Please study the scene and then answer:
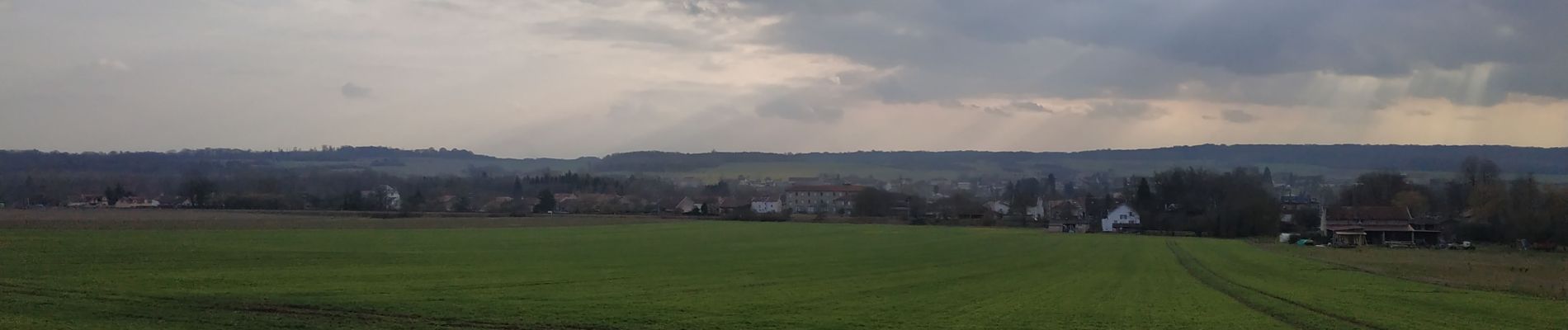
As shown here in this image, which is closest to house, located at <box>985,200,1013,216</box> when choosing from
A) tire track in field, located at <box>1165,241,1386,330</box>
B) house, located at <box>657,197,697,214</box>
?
house, located at <box>657,197,697,214</box>

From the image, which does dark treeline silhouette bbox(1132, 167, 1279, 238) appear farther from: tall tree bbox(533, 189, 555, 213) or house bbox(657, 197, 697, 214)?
tall tree bbox(533, 189, 555, 213)

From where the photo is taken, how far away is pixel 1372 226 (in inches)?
3964

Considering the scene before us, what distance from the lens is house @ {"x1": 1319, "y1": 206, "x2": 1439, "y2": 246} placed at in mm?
95625

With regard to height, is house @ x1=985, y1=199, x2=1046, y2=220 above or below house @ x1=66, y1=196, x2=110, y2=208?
above

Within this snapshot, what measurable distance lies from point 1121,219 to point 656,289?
10599cm

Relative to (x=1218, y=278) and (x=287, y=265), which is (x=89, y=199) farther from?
(x=1218, y=278)

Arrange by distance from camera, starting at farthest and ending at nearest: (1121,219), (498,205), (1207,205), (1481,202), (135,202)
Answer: (498,205) → (135,202) → (1121,219) → (1207,205) → (1481,202)

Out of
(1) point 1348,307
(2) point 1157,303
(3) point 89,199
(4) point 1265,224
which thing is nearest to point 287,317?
(2) point 1157,303

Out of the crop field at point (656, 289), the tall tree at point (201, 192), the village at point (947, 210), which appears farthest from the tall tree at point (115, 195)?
the crop field at point (656, 289)

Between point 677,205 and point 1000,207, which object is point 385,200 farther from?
point 1000,207

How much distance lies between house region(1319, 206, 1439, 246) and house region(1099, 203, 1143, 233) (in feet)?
77.1

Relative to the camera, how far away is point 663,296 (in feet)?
101

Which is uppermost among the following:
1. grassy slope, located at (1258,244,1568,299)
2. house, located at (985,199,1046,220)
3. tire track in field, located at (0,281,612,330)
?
house, located at (985,199,1046,220)

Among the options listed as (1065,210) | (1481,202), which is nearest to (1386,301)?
(1481,202)
